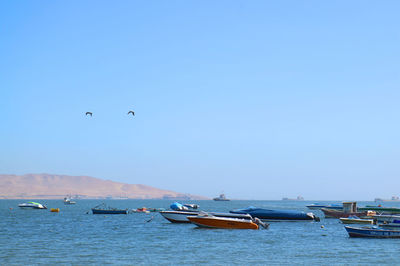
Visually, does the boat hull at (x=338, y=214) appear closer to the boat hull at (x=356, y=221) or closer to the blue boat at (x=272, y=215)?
the blue boat at (x=272, y=215)

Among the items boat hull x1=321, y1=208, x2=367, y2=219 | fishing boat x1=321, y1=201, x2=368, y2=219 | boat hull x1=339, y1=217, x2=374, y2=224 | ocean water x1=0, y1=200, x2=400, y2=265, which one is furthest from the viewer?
fishing boat x1=321, y1=201, x2=368, y2=219

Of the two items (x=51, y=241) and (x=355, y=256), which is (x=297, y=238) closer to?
(x=355, y=256)

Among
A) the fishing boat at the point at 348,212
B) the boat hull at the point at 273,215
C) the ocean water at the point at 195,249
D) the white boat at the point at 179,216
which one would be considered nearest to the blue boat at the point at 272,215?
the boat hull at the point at 273,215

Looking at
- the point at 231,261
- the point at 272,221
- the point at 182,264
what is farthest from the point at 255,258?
the point at 272,221

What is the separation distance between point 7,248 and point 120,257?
44.0ft

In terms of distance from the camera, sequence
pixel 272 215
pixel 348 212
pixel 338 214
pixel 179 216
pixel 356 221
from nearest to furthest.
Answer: pixel 179 216, pixel 356 221, pixel 272 215, pixel 348 212, pixel 338 214

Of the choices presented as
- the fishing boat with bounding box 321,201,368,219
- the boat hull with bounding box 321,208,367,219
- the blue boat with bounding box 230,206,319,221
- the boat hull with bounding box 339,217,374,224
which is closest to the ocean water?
the boat hull with bounding box 339,217,374,224

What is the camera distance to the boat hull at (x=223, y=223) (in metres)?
72.8

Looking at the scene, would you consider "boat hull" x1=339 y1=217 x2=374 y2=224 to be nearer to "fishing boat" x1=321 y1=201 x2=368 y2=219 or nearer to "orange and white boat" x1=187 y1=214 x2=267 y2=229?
"fishing boat" x1=321 y1=201 x2=368 y2=219

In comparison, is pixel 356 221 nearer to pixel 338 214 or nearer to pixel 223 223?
pixel 338 214

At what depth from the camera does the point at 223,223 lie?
2864 inches

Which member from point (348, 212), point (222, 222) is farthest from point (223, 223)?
point (348, 212)

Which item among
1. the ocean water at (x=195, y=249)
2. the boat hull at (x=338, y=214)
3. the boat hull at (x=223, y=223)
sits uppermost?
the boat hull at (x=338, y=214)

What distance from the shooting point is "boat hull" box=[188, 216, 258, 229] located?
239 ft
